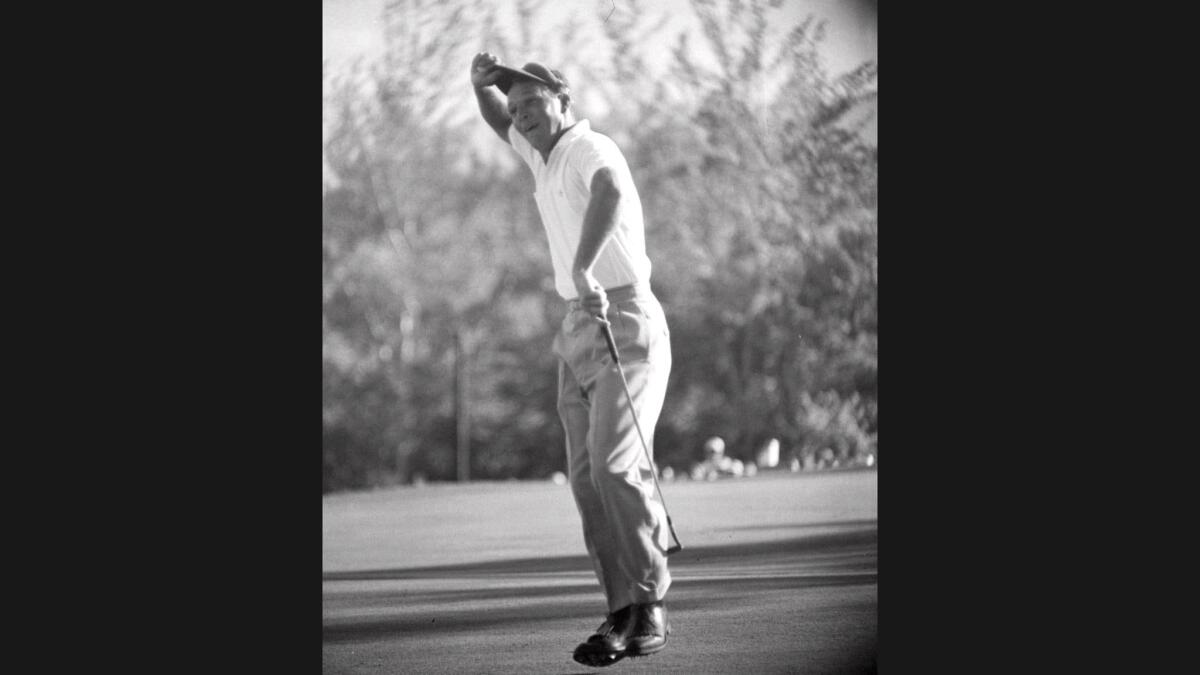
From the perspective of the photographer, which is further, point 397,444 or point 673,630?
point 397,444

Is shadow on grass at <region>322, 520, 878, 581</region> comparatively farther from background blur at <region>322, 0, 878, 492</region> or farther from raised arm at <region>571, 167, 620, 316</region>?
raised arm at <region>571, 167, 620, 316</region>

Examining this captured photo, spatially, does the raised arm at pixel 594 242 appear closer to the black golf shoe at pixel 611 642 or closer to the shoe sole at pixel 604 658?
the black golf shoe at pixel 611 642

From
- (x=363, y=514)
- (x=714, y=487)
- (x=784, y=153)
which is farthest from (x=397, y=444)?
(x=784, y=153)

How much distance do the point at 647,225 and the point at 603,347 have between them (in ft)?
2.90

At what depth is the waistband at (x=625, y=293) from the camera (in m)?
8.11

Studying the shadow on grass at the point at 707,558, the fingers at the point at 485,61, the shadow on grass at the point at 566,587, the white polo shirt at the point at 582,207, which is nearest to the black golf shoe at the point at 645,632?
the shadow on grass at the point at 566,587

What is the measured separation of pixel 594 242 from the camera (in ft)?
26.3

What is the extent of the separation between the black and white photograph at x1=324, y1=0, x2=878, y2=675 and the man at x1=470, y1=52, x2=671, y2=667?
1 cm

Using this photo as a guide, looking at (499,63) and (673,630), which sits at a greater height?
(499,63)

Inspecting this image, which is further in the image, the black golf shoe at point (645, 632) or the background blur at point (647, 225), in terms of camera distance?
the background blur at point (647, 225)

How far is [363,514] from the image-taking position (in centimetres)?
917

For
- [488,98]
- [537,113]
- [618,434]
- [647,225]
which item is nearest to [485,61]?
[488,98]

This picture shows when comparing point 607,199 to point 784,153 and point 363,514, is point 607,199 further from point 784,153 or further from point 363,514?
point 363,514

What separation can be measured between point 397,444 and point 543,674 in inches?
51.2
